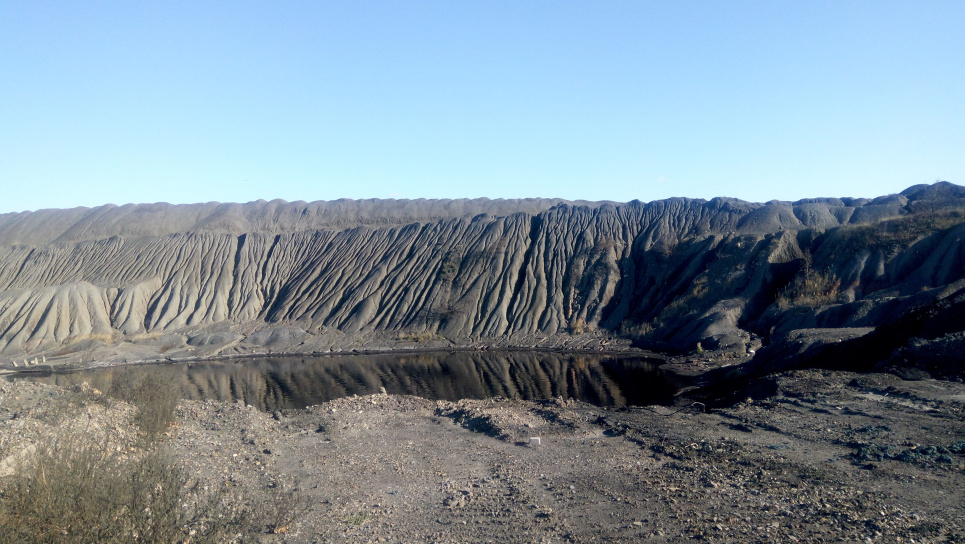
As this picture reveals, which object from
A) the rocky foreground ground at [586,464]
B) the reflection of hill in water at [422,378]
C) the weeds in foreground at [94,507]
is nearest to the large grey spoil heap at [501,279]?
the reflection of hill in water at [422,378]

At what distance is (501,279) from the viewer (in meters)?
64.2

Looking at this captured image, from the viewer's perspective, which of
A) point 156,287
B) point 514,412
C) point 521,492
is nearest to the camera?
point 521,492

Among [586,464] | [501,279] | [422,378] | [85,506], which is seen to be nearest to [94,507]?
[85,506]

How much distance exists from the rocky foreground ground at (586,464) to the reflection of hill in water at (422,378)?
333 inches

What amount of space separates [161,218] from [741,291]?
3298 inches

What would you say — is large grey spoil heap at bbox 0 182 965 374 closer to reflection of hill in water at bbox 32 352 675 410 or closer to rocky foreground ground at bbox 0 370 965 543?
Result: reflection of hill in water at bbox 32 352 675 410

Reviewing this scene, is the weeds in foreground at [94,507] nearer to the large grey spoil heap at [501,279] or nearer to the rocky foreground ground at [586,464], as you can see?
the rocky foreground ground at [586,464]

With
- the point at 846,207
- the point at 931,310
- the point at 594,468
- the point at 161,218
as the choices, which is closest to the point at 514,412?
the point at 594,468

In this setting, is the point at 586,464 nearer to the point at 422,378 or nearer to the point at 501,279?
the point at 422,378

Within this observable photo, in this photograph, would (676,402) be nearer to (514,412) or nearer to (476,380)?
(514,412)

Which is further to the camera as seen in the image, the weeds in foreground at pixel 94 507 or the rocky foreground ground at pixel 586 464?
the rocky foreground ground at pixel 586 464

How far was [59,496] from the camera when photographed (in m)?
6.98

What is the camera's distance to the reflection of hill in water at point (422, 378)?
1224 inches

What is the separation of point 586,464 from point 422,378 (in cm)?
2446
